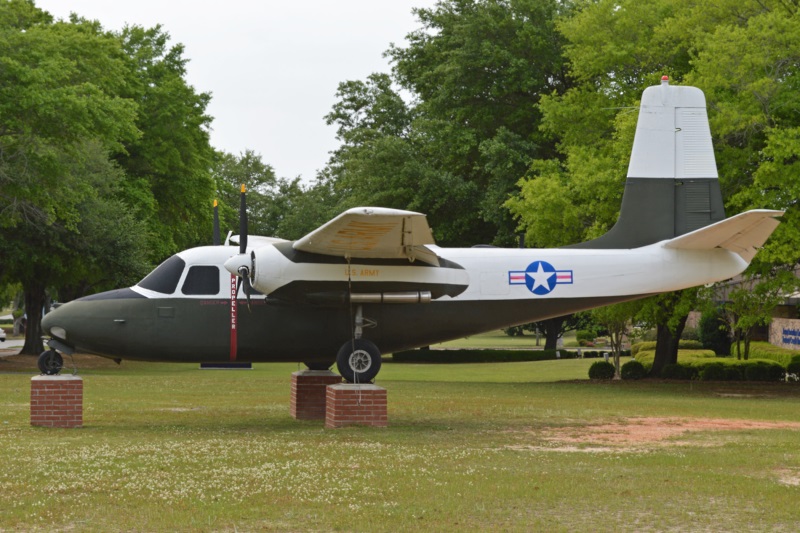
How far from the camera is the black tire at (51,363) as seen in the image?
18.1 meters

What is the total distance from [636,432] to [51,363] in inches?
423

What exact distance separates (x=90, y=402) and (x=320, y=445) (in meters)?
10.7

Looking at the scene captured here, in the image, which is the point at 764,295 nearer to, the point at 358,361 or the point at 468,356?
the point at 358,361

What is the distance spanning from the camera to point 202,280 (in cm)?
1870

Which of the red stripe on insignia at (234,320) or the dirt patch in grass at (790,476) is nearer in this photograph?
the dirt patch in grass at (790,476)

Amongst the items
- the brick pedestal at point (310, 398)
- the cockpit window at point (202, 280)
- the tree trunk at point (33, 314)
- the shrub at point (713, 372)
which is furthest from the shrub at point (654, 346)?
the cockpit window at point (202, 280)

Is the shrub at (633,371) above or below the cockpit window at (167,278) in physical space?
below

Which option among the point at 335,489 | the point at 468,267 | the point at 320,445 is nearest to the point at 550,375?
the point at 468,267

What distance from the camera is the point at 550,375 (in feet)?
152

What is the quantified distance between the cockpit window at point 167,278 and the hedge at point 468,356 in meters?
38.1

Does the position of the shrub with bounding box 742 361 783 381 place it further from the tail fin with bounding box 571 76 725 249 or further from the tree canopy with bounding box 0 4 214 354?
the tree canopy with bounding box 0 4 214 354

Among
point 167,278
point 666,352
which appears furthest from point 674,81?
point 167,278

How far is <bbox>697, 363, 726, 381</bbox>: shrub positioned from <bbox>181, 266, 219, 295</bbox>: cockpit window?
24666 millimetres

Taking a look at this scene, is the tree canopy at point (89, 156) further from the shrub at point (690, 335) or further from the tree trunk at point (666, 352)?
the shrub at point (690, 335)
